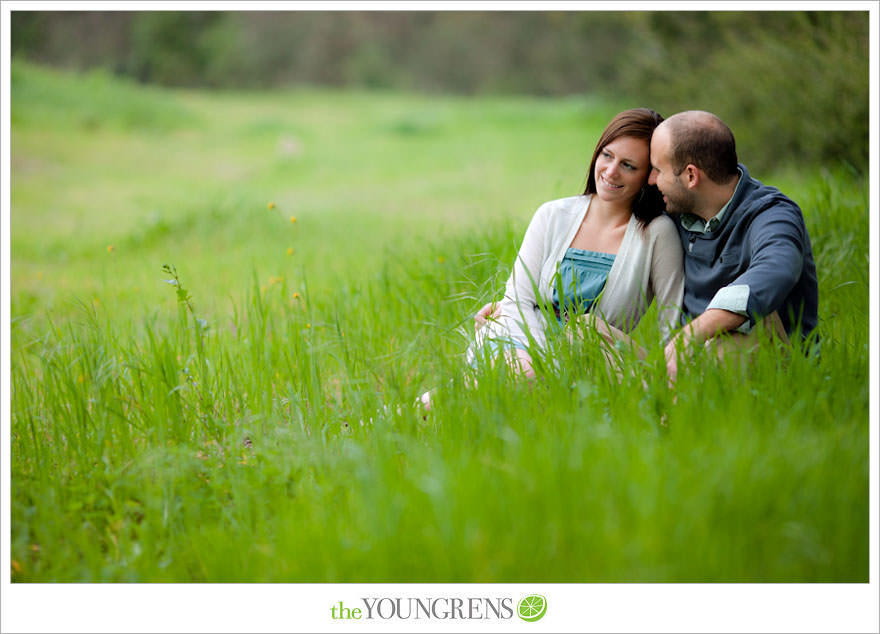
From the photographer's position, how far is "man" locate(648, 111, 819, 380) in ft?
6.75

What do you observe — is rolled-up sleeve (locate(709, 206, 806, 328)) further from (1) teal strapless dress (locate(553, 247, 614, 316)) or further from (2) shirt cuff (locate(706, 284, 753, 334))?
(1) teal strapless dress (locate(553, 247, 614, 316))

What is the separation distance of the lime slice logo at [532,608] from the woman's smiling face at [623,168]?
1499 mm

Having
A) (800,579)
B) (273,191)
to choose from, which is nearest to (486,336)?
(800,579)

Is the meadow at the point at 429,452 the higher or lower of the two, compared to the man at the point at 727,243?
lower

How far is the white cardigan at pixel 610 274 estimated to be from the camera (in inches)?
97.3

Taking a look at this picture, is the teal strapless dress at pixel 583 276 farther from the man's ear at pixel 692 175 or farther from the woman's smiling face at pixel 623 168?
the man's ear at pixel 692 175

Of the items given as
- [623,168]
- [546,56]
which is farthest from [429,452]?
[546,56]

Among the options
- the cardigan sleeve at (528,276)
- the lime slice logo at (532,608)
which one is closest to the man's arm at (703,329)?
the cardigan sleeve at (528,276)

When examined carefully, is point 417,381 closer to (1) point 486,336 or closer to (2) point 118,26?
(1) point 486,336

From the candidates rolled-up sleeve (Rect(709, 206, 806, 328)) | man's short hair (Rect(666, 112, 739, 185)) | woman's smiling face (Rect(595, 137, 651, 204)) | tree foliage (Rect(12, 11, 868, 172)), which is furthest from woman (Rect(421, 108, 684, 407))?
tree foliage (Rect(12, 11, 868, 172))

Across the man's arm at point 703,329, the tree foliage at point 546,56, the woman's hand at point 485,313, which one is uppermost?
the tree foliage at point 546,56

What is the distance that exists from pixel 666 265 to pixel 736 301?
0.46 metres

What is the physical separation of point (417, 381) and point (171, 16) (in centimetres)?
2249

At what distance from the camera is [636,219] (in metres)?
→ 2.52
